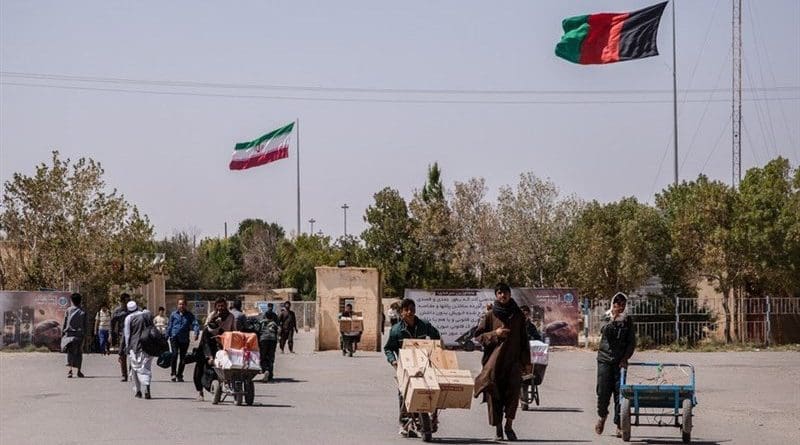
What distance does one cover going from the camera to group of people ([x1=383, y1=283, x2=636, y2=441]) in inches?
599

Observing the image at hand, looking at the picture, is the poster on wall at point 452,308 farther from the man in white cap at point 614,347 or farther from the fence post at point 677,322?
the man in white cap at point 614,347

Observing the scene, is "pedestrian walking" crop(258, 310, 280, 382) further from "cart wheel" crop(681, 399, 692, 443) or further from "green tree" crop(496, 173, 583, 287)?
"green tree" crop(496, 173, 583, 287)

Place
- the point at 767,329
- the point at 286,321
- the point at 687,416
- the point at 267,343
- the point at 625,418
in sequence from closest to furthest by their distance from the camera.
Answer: the point at 687,416 → the point at 625,418 → the point at 267,343 → the point at 286,321 → the point at 767,329

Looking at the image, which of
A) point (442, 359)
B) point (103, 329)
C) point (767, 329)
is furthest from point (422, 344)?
point (767, 329)

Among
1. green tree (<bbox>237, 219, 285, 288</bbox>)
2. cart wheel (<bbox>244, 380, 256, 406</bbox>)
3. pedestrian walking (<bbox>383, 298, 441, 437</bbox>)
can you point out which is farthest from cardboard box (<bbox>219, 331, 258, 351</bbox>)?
green tree (<bbox>237, 219, 285, 288</bbox>)

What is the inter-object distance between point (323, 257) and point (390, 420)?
7508 centimetres

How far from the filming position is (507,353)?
15.3 meters

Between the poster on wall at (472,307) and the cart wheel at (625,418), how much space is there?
88.4 ft

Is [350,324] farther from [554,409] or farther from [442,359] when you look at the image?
[442,359]

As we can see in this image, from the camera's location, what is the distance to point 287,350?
44.3 meters

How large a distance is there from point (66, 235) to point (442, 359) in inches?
1338

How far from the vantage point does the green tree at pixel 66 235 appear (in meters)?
47.0

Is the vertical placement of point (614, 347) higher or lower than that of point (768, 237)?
lower

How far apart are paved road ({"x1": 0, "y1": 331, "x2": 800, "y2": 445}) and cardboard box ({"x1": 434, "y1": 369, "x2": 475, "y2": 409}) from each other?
20.9 inches
